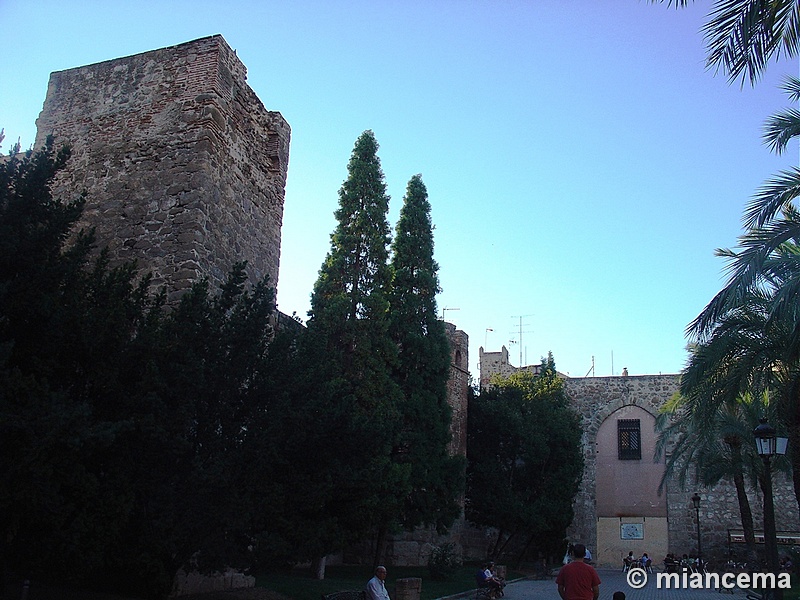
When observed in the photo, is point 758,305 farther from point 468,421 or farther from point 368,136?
point 468,421

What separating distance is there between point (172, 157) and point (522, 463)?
1813 centimetres

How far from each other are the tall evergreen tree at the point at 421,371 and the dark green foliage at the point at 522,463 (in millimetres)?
4705

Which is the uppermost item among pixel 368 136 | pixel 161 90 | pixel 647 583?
pixel 368 136

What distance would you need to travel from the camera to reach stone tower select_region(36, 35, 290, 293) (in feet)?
30.6

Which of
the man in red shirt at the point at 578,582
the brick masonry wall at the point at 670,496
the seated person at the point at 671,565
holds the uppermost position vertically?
the brick masonry wall at the point at 670,496

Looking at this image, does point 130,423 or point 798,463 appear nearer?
point 130,423

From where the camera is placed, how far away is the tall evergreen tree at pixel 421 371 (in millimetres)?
16609

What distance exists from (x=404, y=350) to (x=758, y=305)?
26.7ft

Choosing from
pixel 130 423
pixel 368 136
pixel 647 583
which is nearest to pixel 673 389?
pixel 647 583

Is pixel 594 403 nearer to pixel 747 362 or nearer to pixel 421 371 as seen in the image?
pixel 421 371

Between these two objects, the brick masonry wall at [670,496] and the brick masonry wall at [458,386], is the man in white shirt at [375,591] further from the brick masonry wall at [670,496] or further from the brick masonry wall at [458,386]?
the brick masonry wall at [670,496]

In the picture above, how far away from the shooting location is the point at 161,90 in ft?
33.1

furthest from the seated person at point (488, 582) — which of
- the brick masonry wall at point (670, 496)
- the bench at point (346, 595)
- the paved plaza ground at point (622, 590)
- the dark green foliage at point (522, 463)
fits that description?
the brick masonry wall at point (670, 496)

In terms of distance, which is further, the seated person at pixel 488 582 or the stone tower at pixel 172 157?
the seated person at pixel 488 582
